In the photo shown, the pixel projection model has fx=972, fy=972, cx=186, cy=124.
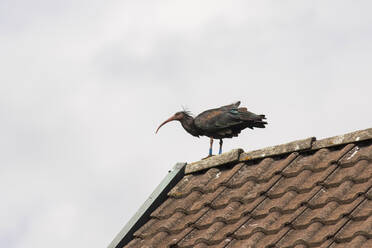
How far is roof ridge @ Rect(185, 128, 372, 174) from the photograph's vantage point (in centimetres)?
647

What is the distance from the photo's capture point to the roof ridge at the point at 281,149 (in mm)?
6469

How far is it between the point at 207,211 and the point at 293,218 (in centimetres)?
84

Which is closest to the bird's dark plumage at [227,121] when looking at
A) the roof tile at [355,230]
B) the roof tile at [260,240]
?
the roof tile at [260,240]

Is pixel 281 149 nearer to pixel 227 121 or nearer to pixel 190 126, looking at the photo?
pixel 227 121

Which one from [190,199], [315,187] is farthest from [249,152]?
[315,187]

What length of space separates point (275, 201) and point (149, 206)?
3.66 feet

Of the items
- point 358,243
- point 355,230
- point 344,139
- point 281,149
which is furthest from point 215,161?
point 358,243

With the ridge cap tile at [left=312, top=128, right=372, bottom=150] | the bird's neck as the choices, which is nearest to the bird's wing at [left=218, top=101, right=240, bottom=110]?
the bird's neck

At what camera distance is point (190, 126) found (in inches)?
409

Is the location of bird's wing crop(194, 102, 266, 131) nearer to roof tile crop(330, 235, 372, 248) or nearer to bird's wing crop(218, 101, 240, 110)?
bird's wing crop(218, 101, 240, 110)

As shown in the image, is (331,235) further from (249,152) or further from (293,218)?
(249,152)

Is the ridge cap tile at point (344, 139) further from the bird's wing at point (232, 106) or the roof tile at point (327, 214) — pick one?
the bird's wing at point (232, 106)

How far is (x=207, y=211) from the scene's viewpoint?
647 cm

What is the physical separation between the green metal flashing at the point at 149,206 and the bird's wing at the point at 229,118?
2.34 metres
